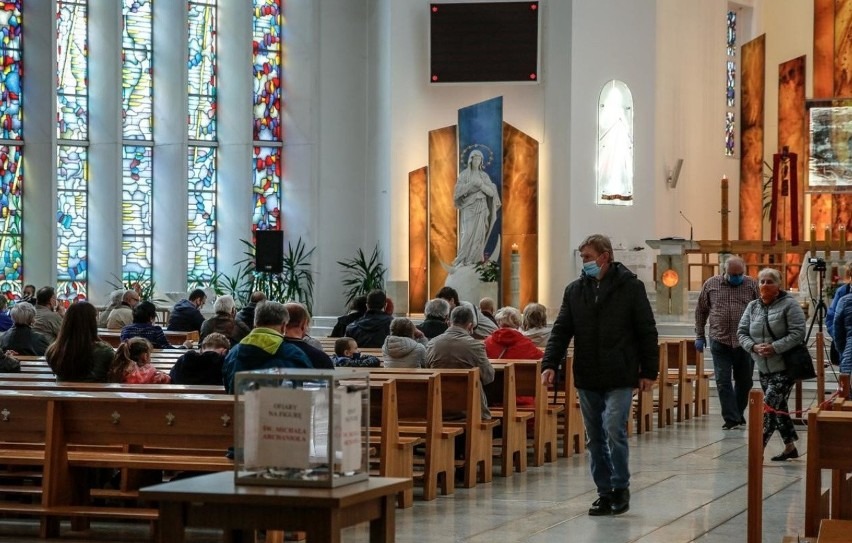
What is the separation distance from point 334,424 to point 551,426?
6315 mm

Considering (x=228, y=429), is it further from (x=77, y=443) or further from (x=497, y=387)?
(x=497, y=387)

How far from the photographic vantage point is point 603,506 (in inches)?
288

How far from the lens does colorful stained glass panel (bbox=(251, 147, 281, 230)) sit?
22.2m

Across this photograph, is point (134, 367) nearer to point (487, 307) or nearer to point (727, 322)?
point (487, 307)

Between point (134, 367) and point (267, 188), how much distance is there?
572 inches

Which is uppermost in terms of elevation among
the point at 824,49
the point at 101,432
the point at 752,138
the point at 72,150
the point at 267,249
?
the point at 824,49

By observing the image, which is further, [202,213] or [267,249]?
[202,213]

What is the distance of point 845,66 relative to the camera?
23406 millimetres

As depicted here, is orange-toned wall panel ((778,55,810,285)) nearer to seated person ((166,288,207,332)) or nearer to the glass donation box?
seated person ((166,288,207,332))

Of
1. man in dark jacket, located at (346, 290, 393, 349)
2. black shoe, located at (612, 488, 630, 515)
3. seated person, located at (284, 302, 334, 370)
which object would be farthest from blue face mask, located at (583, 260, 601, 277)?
man in dark jacket, located at (346, 290, 393, 349)

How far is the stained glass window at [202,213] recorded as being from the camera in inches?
865

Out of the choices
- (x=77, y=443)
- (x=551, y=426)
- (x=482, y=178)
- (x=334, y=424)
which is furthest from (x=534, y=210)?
(x=334, y=424)

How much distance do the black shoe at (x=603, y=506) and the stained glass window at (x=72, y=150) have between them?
591 inches

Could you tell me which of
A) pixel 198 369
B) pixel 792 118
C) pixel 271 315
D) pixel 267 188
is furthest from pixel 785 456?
pixel 792 118
